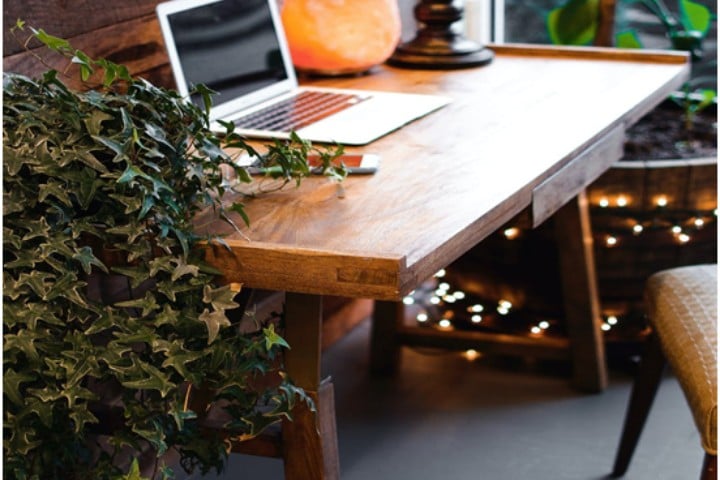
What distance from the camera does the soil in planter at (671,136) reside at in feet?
8.79

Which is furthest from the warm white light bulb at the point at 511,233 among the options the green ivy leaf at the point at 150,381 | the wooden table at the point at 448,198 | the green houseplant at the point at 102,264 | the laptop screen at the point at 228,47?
the green ivy leaf at the point at 150,381

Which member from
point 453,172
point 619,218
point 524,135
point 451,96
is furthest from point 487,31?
point 453,172

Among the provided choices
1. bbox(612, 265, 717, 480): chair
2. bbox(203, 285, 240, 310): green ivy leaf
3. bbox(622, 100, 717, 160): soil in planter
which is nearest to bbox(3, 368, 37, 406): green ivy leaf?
bbox(203, 285, 240, 310): green ivy leaf

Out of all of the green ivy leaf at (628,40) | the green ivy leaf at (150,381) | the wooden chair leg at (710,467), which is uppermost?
the green ivy leaf at (150,381)

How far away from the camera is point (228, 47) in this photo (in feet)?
6.60

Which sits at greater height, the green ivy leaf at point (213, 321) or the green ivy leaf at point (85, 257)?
the green ivy leaf at point (85, 257)

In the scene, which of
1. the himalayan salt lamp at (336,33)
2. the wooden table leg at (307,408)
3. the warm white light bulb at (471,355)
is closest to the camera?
the wooden table leg at (307,408)

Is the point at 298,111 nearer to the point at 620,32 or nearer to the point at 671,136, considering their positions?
the point at 671,136

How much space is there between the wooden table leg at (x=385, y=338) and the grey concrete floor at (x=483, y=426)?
1.2 inches

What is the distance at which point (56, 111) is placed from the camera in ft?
4.37

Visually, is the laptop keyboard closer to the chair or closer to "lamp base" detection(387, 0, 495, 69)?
"lamp base" detection(387, 0, 495, 69)

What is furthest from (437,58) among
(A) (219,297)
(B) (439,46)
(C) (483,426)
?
(A) (219,297)

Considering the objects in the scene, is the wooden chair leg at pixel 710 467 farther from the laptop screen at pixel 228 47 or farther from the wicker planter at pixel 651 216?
the laptop screen at pixel 228 47

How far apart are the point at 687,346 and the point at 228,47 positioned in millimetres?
886
